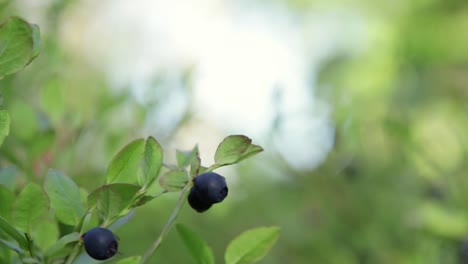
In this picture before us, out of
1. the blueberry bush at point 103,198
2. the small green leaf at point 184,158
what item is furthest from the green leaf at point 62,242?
the small green leaf at point 184,158

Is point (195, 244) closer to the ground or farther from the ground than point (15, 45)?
closer to the ground

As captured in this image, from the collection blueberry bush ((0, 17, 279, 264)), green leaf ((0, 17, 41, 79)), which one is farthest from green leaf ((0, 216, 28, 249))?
green leaf ((0, 17, 41, 79))

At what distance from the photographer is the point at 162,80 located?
124 centimetres

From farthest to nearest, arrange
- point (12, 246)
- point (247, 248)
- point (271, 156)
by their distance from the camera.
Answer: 1. point (271, 156)
2. point (247, 248)
3. point (12, 246)

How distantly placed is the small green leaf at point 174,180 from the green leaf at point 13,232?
11cm

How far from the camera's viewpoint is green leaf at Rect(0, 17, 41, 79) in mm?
524

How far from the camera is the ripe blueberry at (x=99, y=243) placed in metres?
0.53

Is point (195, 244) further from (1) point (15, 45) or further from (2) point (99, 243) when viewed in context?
(1) point (15, 45)

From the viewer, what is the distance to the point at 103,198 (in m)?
0.54

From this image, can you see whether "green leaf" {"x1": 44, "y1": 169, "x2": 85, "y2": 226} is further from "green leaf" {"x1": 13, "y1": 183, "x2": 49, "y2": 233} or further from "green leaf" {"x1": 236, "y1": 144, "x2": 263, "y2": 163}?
"green leaf" {"x1": 236, "y1": 144, "x2": 263, "y2": 163}

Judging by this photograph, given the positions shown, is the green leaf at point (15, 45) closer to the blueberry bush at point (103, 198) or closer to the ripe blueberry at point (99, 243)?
the blueberry bush at point (103, 198)

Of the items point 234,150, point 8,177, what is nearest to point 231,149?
point 234,150

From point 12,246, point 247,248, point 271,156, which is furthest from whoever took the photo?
point 271,156

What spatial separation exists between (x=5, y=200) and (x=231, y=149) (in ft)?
0.61
